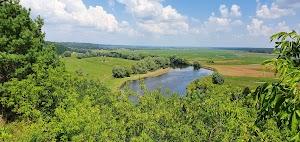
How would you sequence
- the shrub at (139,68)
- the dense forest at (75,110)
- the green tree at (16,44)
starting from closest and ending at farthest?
the dense forest at (75,110), the green tree at (16,44), the shrub at (139,68)

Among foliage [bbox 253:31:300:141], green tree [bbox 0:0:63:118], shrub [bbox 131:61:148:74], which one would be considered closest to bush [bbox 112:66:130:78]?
shrub [bbox 131:61:148:74]

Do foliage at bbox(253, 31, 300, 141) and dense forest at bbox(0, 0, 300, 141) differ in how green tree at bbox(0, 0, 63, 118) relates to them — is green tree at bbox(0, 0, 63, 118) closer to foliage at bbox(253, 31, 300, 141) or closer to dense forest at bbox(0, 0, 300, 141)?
dense forest at bbox(0, 0, 300, 141)

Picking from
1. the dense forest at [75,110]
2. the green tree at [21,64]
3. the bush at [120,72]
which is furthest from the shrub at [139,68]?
the green tree at [21,64]

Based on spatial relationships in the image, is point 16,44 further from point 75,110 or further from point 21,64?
point 75,110

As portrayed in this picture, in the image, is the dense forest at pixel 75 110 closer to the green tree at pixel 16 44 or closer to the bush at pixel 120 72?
the green tree at pixel 16 44

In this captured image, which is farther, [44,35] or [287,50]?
Result: [44,35]

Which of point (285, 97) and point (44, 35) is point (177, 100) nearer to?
point (44, 35)

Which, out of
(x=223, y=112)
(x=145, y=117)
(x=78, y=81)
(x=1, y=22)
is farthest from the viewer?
(x=78, y=81)

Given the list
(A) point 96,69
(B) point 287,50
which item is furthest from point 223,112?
(A) point 96,69
